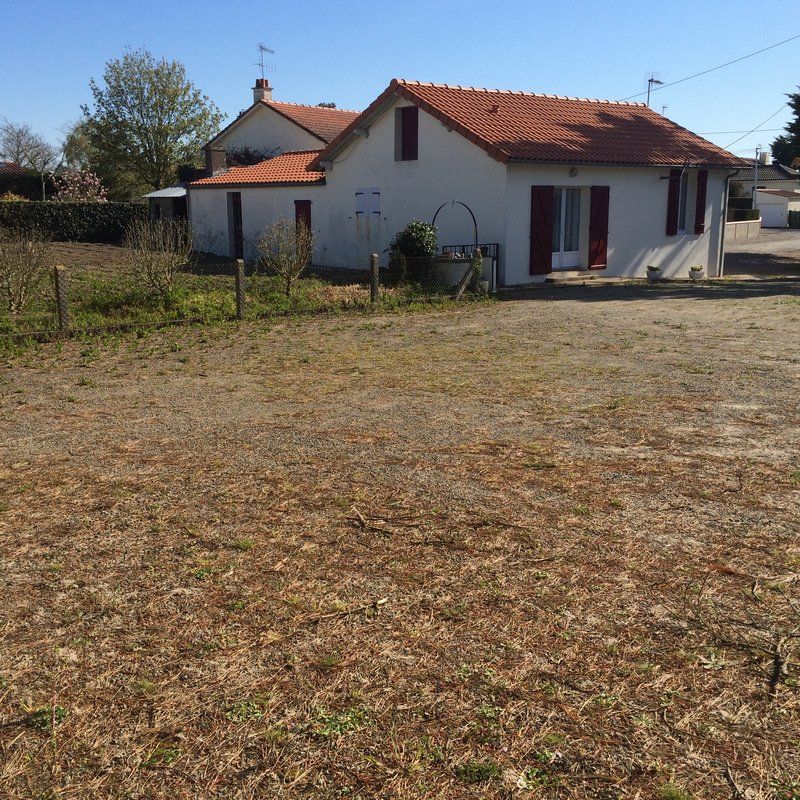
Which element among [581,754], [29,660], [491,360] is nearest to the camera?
[581,754]

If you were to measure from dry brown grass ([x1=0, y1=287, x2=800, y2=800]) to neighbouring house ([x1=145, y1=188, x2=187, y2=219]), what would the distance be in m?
25.2

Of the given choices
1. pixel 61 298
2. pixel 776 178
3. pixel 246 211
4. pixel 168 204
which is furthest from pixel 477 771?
pixel 776 178

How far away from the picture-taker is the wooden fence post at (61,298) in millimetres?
11344

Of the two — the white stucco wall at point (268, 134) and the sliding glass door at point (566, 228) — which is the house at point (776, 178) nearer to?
the white stucco wall at point (268, 134)

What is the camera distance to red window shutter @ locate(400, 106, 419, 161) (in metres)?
20.3

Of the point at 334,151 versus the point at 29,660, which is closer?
the point at 29,660

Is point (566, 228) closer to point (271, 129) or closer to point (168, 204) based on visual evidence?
point (271, 129)

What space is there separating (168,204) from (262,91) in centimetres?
601

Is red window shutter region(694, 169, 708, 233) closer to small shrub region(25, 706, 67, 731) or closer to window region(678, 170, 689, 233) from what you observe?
window region(678, 170, 689, 233)

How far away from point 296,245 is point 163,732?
13273 mm

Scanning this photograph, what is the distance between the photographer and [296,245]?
15539 millimetres

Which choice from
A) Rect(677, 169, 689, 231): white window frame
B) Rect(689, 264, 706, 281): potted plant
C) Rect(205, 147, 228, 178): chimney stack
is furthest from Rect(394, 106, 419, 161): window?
Rect(205, 147, 228, 178): chimney stack

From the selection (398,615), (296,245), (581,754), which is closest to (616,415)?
(398,615)

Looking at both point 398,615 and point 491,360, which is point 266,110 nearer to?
point 491,360
